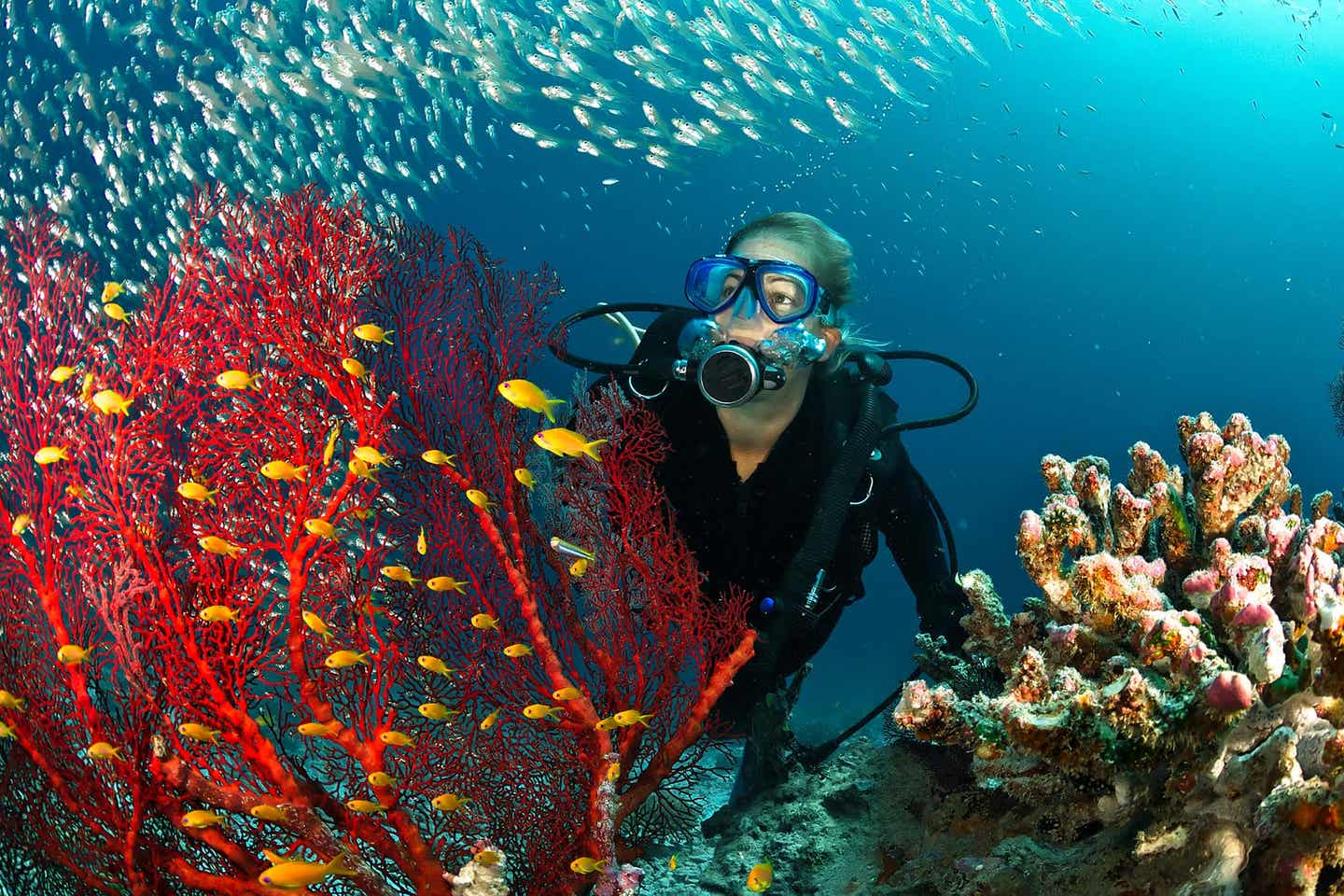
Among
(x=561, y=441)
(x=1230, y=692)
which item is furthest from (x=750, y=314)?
(x=1230, y=692)

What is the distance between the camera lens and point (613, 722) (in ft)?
9.71

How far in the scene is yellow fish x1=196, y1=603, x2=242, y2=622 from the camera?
261cm

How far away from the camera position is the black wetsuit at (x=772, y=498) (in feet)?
14.9

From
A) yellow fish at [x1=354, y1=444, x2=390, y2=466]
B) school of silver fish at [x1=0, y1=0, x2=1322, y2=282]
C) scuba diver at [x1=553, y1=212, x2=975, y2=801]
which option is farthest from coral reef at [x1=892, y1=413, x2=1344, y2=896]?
school of silver fish at [x1=0, y1=0, x2=1322, y2=282]

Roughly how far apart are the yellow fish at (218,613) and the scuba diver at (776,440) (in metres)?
2.14

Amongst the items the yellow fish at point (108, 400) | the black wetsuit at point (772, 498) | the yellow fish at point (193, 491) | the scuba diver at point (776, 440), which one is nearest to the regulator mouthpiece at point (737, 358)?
the scuba diver at point (776, 440)

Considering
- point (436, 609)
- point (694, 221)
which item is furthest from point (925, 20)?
point (436, 609)

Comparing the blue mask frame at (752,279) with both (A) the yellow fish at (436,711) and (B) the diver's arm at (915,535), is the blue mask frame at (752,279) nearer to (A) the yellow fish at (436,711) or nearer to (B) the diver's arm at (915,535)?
(B) the diver's arm at (915,535)

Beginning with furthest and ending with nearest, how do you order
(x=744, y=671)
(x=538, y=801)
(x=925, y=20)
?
(x=925, y=20), (x=744, y=671), (x=538, y=801)

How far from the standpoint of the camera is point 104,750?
2604 millimetres

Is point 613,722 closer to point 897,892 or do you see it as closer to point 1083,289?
point 897,892

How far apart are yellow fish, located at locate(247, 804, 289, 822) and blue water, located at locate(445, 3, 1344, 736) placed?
26.0 metres

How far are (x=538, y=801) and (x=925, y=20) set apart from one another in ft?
103

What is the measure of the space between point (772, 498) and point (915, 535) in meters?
1.03
